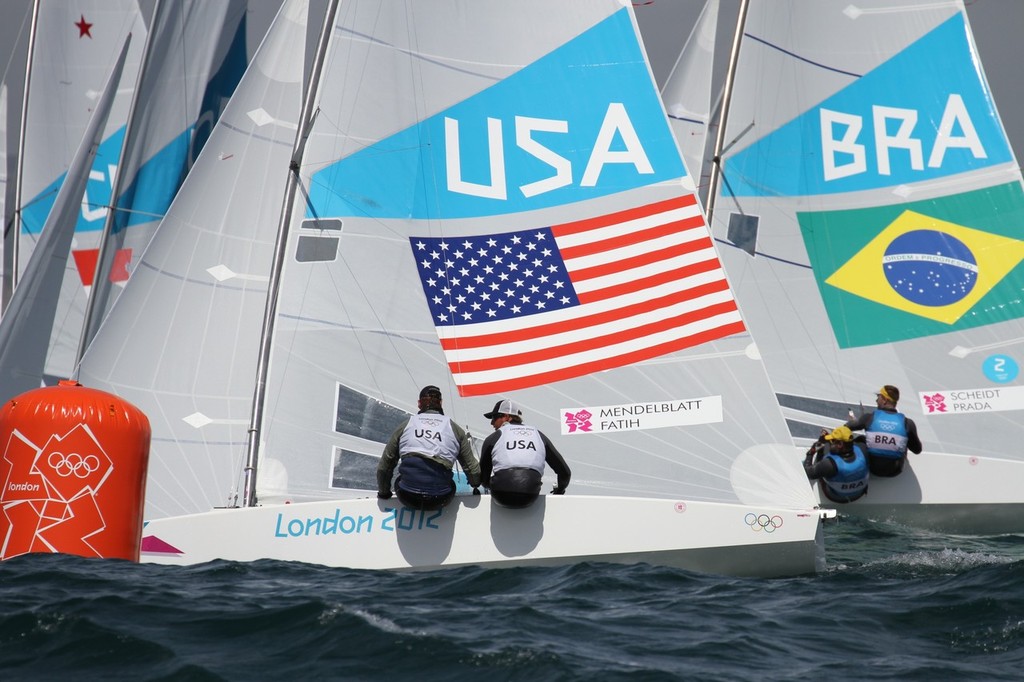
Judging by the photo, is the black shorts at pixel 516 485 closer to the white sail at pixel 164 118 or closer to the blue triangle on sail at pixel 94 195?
the white sail at pixel 164 118

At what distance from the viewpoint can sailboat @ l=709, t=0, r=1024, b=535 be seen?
1733 centimetres

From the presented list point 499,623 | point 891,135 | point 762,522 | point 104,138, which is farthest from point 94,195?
point 499,623

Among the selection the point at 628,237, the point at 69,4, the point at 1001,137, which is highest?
the point at 69,4

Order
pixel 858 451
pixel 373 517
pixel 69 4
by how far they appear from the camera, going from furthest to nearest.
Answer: pixel 69 4 → pixel 858 451 → pixel 373 517

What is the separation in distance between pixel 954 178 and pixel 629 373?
792cm

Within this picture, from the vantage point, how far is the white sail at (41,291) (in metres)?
13.6

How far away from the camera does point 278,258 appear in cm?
1161

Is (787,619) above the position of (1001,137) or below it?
below

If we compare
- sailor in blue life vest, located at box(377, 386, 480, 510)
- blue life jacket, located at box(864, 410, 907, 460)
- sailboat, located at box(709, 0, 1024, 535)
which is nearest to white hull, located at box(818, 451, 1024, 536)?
blue life jacket, located at box(864, 410, 907, 460)

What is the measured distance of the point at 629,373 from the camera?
37.7ft

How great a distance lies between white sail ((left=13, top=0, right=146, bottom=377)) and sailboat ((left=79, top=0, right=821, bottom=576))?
378 inches

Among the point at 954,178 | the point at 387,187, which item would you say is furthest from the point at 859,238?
the point at 387,187

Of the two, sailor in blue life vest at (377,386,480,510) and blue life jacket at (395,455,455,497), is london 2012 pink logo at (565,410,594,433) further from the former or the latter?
blue life jacket at (395,455,455,497)

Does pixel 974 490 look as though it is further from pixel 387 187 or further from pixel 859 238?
pixel 387 187
